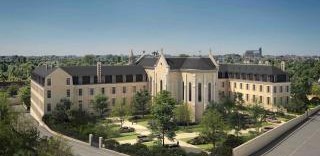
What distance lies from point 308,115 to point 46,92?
160ft

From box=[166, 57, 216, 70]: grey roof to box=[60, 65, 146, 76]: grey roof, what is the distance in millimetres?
7806

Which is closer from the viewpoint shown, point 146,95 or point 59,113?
point 59,113

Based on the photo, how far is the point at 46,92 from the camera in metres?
65.9

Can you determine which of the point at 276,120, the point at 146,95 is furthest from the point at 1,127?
the point at 276,120

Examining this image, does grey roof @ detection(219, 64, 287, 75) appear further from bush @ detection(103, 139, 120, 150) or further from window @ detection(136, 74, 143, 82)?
bush @ detection(103, 139, 120, 150)

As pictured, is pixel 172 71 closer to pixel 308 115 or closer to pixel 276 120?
pixel 276 120

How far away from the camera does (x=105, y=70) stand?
74.8 m

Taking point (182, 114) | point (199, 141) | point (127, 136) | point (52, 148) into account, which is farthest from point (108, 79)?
point (52, 148)

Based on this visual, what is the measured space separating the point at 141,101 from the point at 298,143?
1166 inches

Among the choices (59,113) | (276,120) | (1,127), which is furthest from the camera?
(276,120)

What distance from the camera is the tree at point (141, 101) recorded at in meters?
70.0

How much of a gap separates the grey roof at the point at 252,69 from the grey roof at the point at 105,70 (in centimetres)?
2161

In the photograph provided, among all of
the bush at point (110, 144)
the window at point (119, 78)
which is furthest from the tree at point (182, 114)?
the window at point (119, 78)

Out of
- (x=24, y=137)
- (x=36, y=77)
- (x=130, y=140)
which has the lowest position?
(x=130, y=140)
